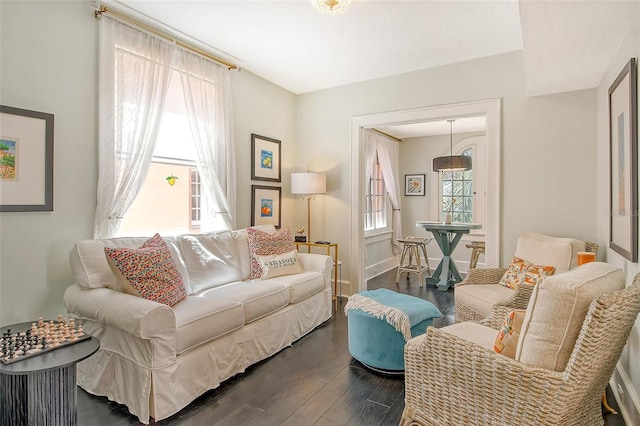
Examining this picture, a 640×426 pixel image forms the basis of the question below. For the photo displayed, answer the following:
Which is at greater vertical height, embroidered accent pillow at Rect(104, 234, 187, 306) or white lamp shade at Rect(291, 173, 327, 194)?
white lamp shade at Rect(291, 173, 327, 194)

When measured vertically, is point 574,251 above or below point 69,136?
below

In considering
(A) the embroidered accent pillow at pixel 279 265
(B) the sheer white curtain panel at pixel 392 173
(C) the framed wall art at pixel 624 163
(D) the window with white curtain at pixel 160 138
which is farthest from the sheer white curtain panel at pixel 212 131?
(C) the framed wall art at pixel 624 163

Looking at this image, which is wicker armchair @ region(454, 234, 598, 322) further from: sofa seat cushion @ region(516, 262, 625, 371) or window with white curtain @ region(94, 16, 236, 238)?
window with white curtain @ region(94, 16, 236, 238)

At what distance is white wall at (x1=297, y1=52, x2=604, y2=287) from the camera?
3199 mm

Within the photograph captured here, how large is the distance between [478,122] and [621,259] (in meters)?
3.81

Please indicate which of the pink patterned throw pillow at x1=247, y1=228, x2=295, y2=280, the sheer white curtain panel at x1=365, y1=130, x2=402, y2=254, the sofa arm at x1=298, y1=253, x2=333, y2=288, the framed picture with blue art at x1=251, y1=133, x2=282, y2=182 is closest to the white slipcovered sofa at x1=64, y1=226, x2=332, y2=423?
the pink patterned throw pillow at x1=247, y1=228, x2=295, y2=280

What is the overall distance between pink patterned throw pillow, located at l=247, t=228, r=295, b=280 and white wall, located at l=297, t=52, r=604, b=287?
6.45ft

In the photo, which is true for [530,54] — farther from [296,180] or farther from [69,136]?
[69,136]

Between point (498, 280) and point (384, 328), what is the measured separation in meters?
1.34

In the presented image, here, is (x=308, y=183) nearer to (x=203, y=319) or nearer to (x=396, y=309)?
(x=396, y=309)

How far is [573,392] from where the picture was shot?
1.23 metres

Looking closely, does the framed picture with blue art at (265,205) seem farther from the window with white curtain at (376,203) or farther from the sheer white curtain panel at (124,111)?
the window with white curtain at (376,203)

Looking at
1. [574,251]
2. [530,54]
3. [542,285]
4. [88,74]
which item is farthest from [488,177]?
[88,74]

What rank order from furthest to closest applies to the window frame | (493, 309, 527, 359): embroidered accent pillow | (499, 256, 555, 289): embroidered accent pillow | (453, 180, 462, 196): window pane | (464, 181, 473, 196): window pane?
1. (453, 180, 462, 196): window pane
2. (464, 181, 473, 196): window pane
3. the window frame
4. (499, 256, 555, 289): embroidered accent pillow
5. (493, 309, 527, 359): embroidered accent pillow
